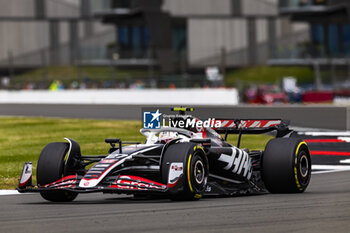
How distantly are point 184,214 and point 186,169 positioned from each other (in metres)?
1.00

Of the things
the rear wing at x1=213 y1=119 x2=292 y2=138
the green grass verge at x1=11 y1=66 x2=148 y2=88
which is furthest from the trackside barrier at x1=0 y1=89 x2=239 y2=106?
the rear wing at x1=213 y1=119 x2=292 y2=138

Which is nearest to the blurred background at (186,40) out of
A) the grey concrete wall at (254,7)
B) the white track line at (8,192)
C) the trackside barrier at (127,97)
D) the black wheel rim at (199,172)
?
the grey concrete wall at (254,7)

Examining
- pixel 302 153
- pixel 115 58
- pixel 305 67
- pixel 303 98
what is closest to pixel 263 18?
pixel 305 67

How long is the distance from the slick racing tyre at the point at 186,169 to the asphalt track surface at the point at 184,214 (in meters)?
0.16

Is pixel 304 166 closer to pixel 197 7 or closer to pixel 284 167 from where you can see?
pixel 284 167

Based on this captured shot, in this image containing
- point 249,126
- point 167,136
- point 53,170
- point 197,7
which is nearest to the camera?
point 53,170

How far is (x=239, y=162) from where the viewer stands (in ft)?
37.0

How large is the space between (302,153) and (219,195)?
4.42 feet

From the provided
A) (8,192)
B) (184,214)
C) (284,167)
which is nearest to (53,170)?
(8,192)

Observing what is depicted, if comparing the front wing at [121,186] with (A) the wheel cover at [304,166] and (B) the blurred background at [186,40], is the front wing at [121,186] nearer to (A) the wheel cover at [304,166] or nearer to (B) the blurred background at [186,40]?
(A) the wheel cover at [304,166]

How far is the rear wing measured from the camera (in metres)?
12.3

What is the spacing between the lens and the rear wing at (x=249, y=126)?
40.5ft

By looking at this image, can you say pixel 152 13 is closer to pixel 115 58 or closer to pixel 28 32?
pixel 115 58

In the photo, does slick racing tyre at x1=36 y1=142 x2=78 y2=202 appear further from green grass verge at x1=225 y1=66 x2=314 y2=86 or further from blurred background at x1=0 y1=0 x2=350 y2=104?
green grass verge at x1=225 y1=66 x2=314 y2=86
